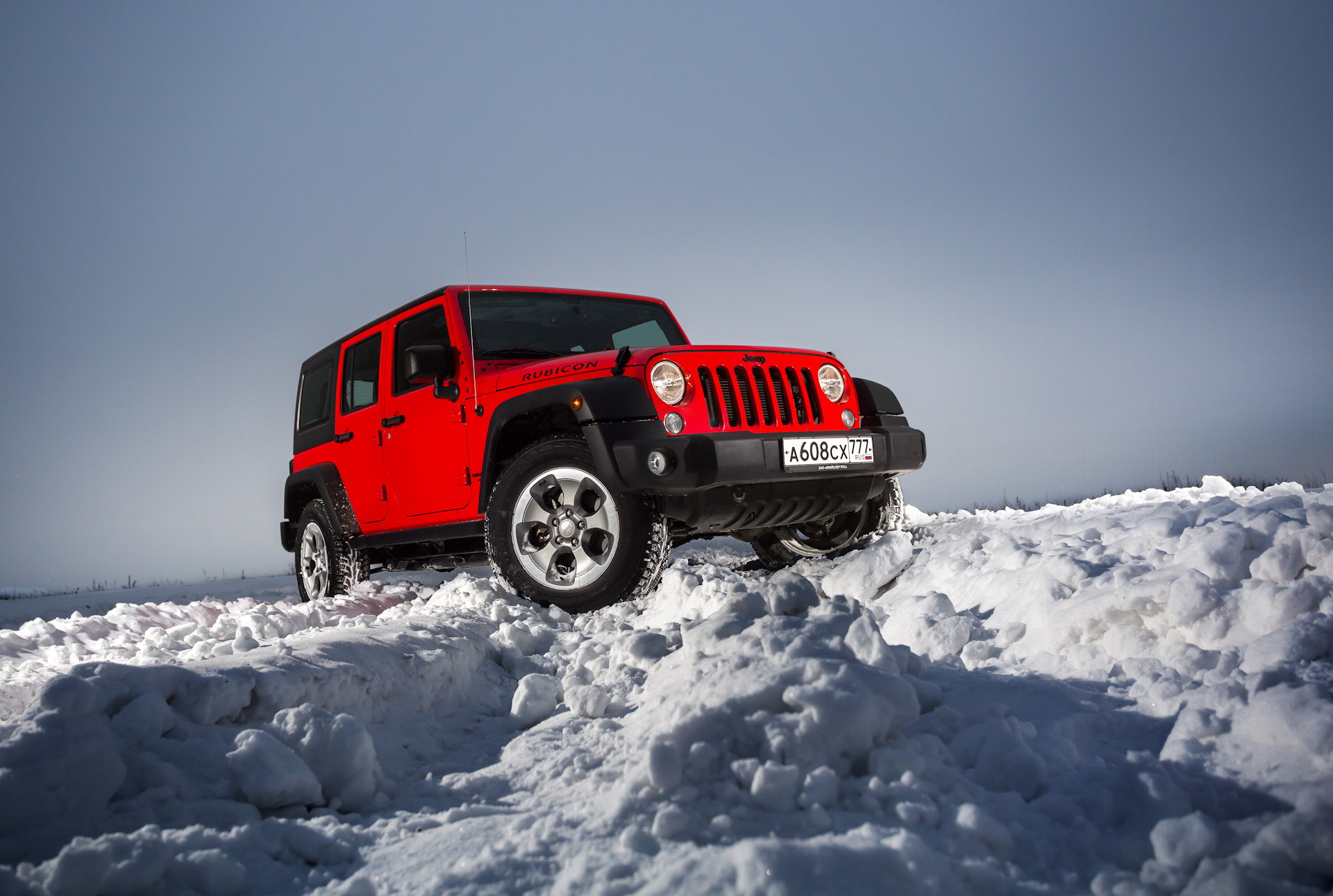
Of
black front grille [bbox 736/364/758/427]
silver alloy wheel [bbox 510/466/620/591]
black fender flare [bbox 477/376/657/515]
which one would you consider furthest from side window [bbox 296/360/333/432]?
black front grille [bbox 736/364/758/427]

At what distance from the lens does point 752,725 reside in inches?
76.8

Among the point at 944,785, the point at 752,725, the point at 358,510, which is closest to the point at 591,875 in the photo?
the point at 752,725

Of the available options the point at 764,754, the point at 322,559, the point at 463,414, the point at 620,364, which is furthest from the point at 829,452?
the point at 322,559

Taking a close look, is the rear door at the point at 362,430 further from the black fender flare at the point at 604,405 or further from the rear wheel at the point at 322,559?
the black fender flare at the point at 604,405

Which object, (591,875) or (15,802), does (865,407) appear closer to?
(591,875)

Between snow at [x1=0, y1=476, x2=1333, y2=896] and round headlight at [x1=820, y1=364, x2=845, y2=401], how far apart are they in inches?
67.7

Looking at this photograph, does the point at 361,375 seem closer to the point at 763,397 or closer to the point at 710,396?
the point at 710,396

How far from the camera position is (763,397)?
4309mm

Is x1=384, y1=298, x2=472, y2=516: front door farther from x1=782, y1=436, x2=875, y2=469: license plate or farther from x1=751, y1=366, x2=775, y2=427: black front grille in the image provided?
x1=782, y1=436, x2=875, y2=469: license plate

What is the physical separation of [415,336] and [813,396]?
263 cm

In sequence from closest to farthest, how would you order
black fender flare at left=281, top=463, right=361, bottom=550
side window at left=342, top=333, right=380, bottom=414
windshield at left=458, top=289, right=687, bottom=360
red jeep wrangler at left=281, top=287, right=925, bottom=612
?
red jeep wrangler at left=281, top=287, right=925, bottom=612 → windshield at left=458, top=289, right=687, bottom=360 → side window at left=342, top=333, right=380, bottom=414 → black fender flare at left=281, top=463, right=361, bottom=550

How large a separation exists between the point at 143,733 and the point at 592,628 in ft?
6.46

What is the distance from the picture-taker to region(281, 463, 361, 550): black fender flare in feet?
19.7

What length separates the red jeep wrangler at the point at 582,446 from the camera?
158 inches
